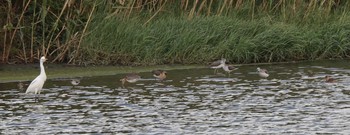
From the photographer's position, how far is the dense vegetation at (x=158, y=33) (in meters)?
19.6

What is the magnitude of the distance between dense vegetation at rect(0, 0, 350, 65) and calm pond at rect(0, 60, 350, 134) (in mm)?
975

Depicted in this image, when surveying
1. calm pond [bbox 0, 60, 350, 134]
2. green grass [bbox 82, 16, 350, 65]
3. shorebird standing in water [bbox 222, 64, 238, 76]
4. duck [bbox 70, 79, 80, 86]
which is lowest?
calm pond [bbox 0, 60, 350, 134]

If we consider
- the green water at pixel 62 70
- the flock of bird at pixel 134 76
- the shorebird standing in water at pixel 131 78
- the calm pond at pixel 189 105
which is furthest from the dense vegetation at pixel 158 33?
the shorebird standing in water at pixel 131 78

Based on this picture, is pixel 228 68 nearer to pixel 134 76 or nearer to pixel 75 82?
pixel 134 76

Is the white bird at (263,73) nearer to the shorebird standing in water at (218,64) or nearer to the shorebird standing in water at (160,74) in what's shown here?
the shorebird standing in water at (218,64)

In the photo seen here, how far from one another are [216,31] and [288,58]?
1.75 metres

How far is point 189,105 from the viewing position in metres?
14.9

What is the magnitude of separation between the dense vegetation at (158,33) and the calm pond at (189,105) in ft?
3.20

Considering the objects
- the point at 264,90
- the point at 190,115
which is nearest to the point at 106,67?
the point at 264,90

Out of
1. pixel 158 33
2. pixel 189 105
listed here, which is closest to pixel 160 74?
pixel 158 33

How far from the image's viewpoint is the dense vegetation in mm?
19562

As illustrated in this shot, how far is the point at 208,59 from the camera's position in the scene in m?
20.1

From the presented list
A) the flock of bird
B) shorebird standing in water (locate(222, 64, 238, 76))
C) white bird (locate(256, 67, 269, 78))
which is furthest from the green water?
white bird (locate(256, 67, 269, 78))

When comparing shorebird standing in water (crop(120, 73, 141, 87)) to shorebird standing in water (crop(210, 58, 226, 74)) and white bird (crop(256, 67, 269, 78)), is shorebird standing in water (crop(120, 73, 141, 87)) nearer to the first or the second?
shorebird standing in water (crop(210, 58, 226, 74))
